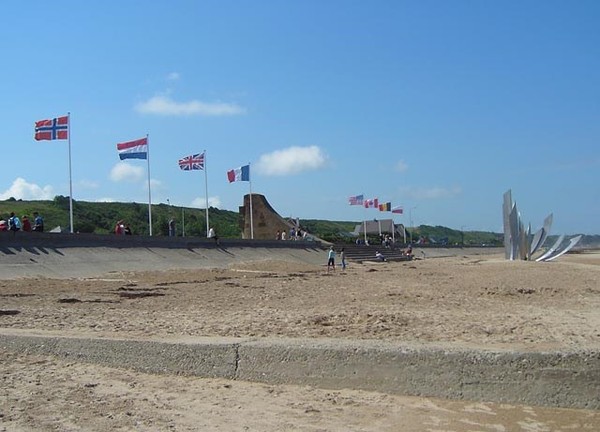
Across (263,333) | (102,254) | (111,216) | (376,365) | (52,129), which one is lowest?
(263,333)

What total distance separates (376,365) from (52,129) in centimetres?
2619

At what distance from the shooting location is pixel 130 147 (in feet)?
111

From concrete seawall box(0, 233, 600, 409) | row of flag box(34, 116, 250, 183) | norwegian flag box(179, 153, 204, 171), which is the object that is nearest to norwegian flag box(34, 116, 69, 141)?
row of flag box(34, 116, 250, 183)

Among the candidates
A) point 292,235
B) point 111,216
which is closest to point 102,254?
point 292,235

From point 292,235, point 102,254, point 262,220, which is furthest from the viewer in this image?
point 262,220

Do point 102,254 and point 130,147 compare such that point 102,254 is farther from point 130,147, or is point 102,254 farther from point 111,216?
point 111,216

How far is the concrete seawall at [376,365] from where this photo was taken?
5.37m

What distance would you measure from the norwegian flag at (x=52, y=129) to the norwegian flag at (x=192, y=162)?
10803 mm

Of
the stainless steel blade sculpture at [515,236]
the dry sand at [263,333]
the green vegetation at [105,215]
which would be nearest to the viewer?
→ the dry sand at [263,333]

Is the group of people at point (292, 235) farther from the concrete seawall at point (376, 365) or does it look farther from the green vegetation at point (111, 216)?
the concrete seawall at point (376, 365)

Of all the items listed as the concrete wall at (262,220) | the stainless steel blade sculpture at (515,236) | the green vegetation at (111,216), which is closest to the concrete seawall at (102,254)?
the concrete wall at (262,220)

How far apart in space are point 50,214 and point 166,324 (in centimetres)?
6963

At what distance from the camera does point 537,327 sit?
32.0 feet

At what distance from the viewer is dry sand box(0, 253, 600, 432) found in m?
5.00
